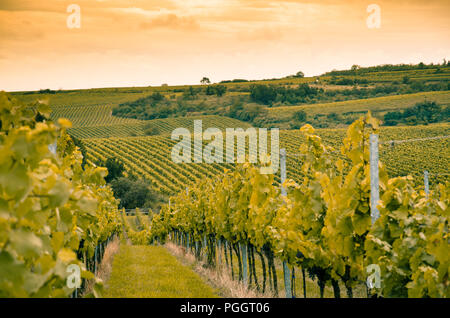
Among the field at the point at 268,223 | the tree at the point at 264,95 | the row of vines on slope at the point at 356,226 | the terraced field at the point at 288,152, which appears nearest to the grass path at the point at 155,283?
the field at the point at 268,223

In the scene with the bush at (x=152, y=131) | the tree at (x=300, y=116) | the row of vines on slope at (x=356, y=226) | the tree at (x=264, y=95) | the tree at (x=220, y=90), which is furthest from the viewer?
the tree at (x=220, y=90)

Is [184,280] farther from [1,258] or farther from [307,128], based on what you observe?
[1,258]

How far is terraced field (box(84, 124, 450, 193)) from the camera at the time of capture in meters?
42.4

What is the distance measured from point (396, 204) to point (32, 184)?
10.6 feet

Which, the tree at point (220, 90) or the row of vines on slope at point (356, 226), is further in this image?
the tree at point (220, 90)

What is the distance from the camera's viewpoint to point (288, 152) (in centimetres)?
5703

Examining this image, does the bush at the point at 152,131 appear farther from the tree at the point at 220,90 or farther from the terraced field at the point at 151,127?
the tree at the point at 220,90

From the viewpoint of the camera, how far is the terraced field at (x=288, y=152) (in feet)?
139

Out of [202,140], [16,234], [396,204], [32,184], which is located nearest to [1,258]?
[16,234]

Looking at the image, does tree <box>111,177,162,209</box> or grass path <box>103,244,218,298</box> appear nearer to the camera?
grass path <box>103,244,218,298</box>

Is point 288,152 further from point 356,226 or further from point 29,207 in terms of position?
point 29,207

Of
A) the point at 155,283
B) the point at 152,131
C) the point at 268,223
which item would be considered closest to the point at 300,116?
the point at 152,131

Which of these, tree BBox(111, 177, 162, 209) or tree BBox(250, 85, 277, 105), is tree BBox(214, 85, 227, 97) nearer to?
tree BBox(250, 85, 277, 105)

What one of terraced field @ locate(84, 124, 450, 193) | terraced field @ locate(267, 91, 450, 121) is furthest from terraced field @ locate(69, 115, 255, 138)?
terraced field @ locate(84, 124, 450, 193)
